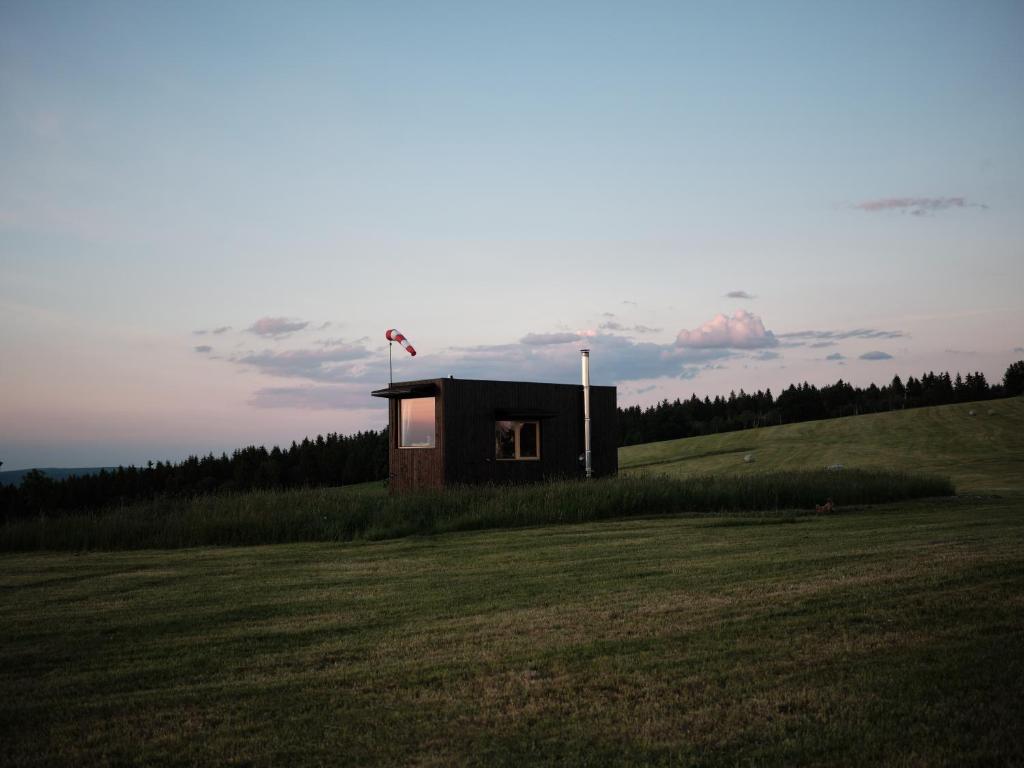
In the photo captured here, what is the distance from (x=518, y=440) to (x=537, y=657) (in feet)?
55.5

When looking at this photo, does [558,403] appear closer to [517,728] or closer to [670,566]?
[670,566]

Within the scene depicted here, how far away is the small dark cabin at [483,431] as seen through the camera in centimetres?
2047

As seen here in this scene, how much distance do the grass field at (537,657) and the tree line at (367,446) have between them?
21.7 metres

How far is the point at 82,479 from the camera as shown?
4847cm

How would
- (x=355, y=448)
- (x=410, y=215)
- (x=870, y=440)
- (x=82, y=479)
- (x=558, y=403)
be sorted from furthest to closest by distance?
(x=355, y=448) → (x=82, y=479) → (x=870, y=440) → (x=558, y=403) → (x=410, y=215)

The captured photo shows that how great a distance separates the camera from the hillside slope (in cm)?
3200

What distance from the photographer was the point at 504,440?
2169 centimetres

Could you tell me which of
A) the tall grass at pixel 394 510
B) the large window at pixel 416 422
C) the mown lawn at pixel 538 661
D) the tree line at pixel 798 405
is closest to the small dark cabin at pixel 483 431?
the large window at pixel 416 422

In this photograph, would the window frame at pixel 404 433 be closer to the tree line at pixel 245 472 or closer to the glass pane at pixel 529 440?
the glass pane at pixel 529 440

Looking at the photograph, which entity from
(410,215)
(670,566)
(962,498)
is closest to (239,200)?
(410,215)

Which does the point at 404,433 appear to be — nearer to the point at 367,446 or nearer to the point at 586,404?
the point at 586,404

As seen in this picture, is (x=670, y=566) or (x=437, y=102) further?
(x=437, y=102)

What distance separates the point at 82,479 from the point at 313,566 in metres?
45.4

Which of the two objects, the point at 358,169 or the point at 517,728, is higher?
the point at 358,169
